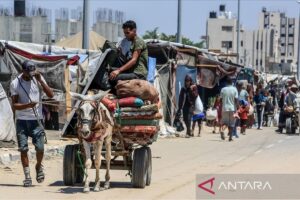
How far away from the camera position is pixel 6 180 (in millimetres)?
13141

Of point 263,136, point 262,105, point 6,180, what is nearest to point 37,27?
point 262,105

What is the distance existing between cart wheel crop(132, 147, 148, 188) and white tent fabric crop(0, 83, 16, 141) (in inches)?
226

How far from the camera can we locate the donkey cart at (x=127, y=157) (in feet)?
38.6

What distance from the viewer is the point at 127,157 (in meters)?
12.1

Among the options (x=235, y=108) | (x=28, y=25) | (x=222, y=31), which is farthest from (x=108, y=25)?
(x=222, y=31)

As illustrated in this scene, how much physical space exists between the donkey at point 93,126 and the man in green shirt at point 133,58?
2.97 feet

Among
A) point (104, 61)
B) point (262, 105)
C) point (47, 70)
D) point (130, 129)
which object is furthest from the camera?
point (262, 105)

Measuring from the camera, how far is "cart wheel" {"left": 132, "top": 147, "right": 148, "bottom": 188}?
38.5 feet

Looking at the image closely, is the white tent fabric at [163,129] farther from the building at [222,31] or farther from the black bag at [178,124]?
the building at [222,31]

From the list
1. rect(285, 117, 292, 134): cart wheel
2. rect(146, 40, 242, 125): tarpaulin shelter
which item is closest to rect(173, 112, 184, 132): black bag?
rect(146, 40, 242, 125): tarpaulin shelter

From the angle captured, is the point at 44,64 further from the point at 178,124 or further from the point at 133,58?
the point at 133,58

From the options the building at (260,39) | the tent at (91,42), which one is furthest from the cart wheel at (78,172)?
the building at (260,39)

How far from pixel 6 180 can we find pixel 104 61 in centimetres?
270

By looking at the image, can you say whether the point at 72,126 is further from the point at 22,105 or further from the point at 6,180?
the point at 6,180
